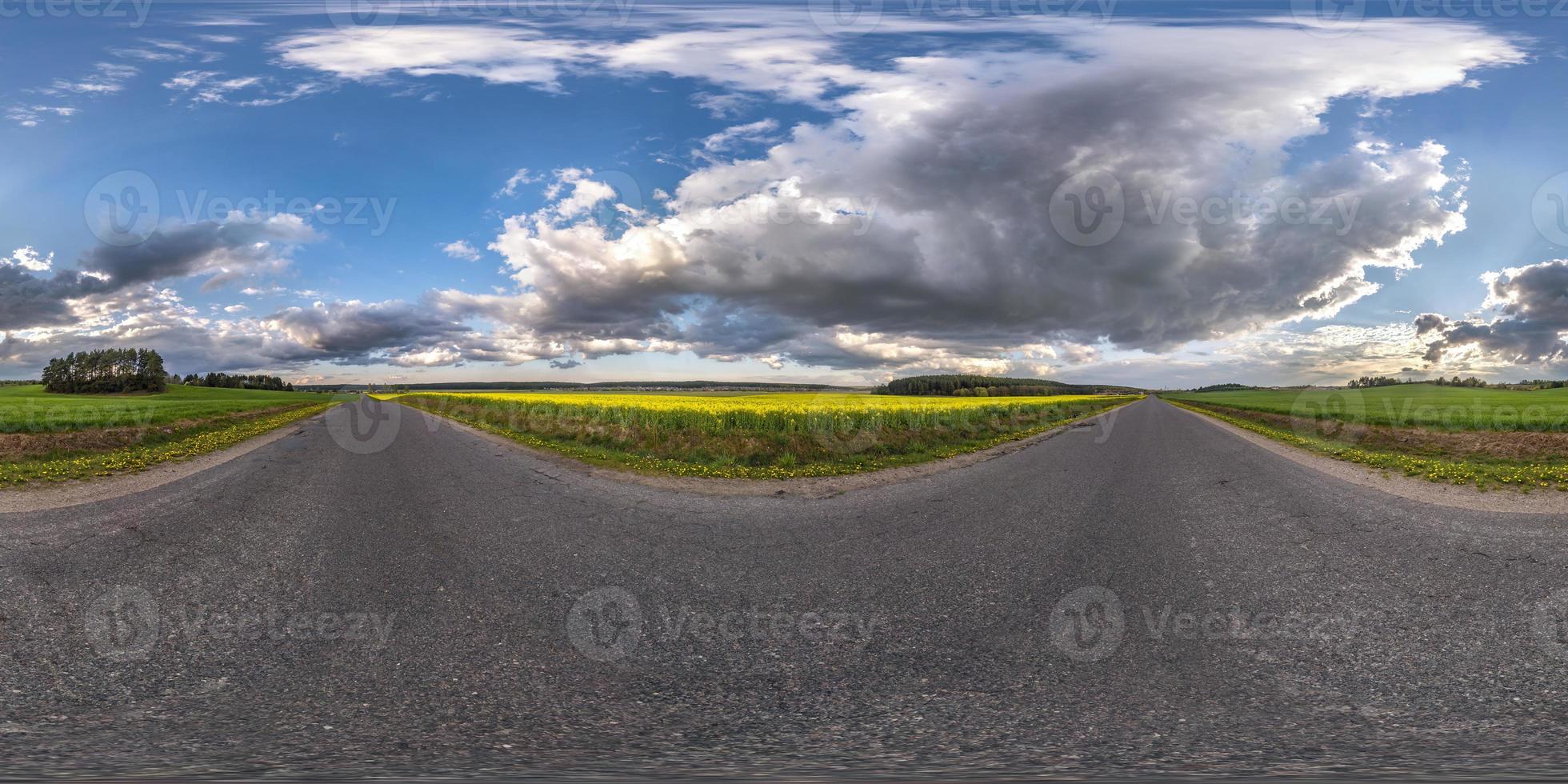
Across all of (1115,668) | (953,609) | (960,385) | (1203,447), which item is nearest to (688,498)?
(953,609)

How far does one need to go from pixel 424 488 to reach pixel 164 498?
3914mm

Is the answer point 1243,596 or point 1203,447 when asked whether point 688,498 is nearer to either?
point 1243,596

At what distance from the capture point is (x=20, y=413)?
Result: 26.5m

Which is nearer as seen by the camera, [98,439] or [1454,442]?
[98,439]
